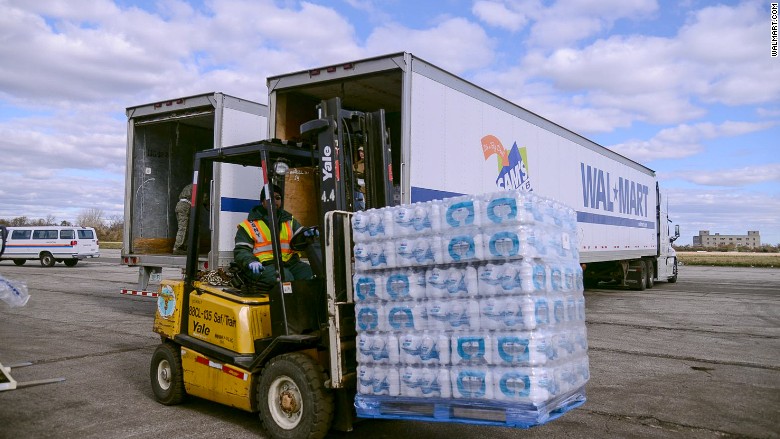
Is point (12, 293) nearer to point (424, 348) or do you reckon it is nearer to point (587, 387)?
point (424, 348)

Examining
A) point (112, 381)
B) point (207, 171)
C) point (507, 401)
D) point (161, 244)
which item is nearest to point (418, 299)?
point (507, 401)

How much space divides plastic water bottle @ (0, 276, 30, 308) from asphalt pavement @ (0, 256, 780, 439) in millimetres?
1026

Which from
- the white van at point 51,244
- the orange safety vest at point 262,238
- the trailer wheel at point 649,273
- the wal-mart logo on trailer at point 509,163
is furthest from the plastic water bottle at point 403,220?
the white van at point 51,244

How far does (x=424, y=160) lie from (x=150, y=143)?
5.93m

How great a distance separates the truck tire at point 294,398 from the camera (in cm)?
434

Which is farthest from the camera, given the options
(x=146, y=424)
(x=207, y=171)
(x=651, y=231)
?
(x=651, y=231)


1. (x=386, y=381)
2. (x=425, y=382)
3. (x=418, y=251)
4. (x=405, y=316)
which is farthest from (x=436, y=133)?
(x=425, y=382)

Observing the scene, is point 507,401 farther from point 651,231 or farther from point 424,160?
point 651,231

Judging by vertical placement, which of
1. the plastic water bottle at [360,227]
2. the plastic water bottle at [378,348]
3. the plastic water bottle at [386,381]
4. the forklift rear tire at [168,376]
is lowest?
the forklift rear tire at [168,376]

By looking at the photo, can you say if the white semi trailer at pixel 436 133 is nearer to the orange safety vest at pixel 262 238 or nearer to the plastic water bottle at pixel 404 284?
the orange safety vest at pixel 262 238

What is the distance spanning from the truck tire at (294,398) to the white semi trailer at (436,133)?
1397mm

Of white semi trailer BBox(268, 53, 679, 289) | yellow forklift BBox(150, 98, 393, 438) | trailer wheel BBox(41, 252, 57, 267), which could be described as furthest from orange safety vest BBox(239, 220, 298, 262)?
trailer wheel BBox(41, 252, 57, 267)

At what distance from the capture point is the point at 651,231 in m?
21.6

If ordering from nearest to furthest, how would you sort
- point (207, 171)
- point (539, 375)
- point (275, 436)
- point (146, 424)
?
point (539, 375)
point (275, 436)
point (146, 424)
point (207, 171)
